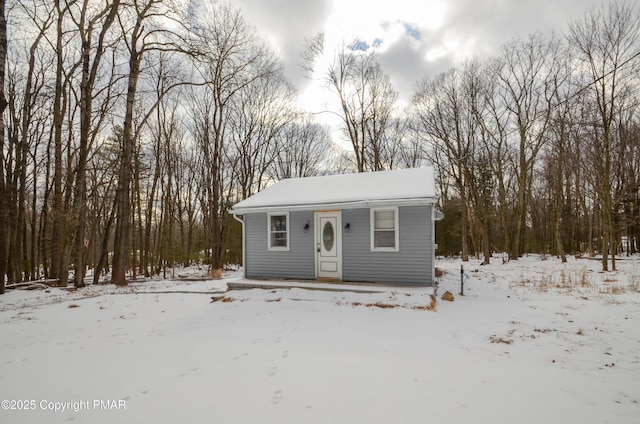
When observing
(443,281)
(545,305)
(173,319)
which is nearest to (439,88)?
(443,281)

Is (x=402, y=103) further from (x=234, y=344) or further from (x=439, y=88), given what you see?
(x=234, y=344)

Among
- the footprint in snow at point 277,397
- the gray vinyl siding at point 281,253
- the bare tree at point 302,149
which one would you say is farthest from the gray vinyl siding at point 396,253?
the bare tree at point 302,149

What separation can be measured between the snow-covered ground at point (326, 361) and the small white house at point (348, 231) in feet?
3.69

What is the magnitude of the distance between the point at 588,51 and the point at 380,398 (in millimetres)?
16856

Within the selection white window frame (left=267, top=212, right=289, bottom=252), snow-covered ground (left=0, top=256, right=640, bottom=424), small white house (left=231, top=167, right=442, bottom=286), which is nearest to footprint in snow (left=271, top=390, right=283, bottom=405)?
snow-covered ground (left=0, top=256, right=640, bottom=424)

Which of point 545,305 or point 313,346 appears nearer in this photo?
point 313,346

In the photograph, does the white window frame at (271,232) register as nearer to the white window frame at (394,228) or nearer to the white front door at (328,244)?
the white front door at (328,244)

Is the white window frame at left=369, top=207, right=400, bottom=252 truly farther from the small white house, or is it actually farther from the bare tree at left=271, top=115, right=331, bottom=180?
the bare tree at left=271, top=115, right=331, bottom=180

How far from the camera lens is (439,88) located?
2086 cm

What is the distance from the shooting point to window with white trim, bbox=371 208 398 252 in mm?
8586

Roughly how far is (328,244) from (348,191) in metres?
1.87

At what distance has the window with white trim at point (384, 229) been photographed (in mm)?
8586

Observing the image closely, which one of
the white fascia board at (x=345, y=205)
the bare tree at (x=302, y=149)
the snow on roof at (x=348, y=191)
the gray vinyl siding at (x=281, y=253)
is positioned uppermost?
the bare tree at (x=302, y=149)

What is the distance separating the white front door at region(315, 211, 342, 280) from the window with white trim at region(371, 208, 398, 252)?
103 centimetres
